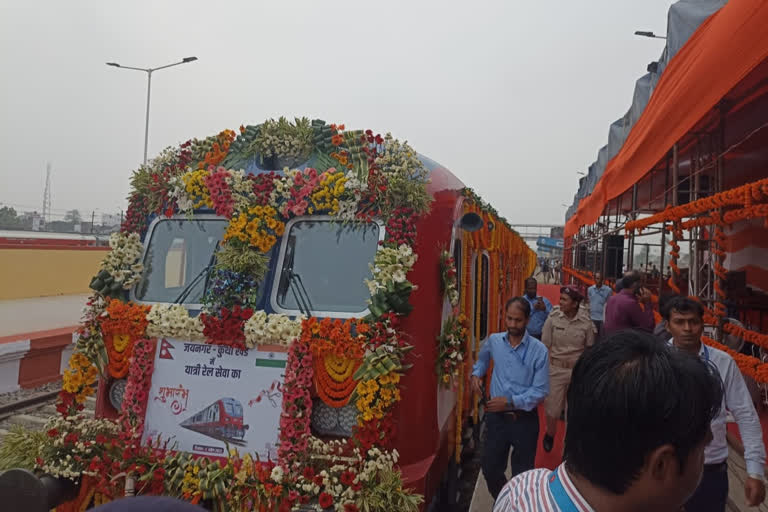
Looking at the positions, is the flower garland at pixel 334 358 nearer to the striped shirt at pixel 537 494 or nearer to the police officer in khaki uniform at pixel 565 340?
the striped shirt at pixel 537 494

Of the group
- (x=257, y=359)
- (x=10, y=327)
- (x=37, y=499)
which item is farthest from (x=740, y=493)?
(x=10, y=327)

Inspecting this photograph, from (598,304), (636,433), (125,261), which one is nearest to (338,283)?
(125,261)

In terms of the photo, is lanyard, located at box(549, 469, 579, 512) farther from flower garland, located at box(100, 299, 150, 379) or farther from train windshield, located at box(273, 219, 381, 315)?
flower garland, located at box(100, 299, 150, 379)

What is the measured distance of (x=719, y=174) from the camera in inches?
199

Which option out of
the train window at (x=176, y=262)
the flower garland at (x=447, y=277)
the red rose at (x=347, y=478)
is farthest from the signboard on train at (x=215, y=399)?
the flower garland at (x=447, y=277)

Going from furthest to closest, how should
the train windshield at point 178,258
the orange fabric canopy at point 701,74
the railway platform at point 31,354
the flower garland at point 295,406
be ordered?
1. the railway platform at point 31,354
2. the train windshield at point 178,258
3. the flower garland at point 295,406
4. the orange fabric canopy at point 701,74

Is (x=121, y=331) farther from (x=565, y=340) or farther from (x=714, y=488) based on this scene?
(x=565, y=340)

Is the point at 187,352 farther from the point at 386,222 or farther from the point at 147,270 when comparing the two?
the point at 386,222

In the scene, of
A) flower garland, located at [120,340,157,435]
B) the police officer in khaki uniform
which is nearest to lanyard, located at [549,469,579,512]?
flower garland, located at [120,340,157,435]

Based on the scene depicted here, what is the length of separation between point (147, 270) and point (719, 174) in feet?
17.3

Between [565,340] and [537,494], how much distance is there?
14.9 ft

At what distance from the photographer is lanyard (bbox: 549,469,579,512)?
1.14 metres

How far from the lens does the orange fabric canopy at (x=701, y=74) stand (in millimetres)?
2650

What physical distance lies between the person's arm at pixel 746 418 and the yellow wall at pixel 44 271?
13.8 meters
